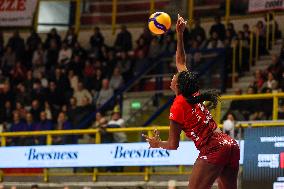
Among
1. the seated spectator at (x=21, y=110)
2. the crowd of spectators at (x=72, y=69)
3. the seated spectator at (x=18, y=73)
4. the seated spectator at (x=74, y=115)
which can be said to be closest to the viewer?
the seated spectator at (x=74, y=115)

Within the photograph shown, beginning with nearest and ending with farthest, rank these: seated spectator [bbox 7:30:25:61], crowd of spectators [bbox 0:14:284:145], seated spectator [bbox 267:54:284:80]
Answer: seated spectator [bbox 267:54:284:80]
crowd of spectators [bbox 0:14:284:145]
seated spectator [bbox 7:30:25:61]

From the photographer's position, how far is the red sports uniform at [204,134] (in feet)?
30.4

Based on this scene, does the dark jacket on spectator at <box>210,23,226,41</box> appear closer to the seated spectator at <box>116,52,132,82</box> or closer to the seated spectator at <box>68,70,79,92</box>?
the seated spectator at <box>116,52,132,82</box>

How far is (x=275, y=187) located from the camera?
15336 millimetres

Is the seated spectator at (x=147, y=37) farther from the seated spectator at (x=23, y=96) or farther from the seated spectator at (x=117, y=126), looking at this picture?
the seated spectator at (x=117, y=126)

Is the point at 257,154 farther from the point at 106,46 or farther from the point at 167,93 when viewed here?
the point at 106,46

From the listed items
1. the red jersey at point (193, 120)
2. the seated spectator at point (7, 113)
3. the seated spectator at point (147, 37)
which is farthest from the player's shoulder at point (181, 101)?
the seated spectator at point (147, 37)

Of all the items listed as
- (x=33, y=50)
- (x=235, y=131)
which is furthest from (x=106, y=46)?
(x=235, y=131)

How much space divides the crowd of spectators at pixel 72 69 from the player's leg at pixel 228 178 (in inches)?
405

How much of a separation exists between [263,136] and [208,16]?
1286 cm

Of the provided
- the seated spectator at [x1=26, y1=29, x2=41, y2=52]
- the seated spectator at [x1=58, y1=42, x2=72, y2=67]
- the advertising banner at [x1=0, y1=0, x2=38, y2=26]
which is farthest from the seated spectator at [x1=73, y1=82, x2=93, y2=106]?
the advertising banner at [x1=0, y1=0, x2=38, y2=26]

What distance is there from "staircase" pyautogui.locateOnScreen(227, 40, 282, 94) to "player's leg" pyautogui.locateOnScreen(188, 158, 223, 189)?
13.0 meters

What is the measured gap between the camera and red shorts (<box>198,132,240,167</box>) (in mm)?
9234

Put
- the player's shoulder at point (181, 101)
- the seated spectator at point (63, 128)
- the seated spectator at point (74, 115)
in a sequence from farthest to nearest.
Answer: the seated spectator at point (74, 115) < the seated spectator at point (63, 128) < the player's shoulder at point (181, 101)
